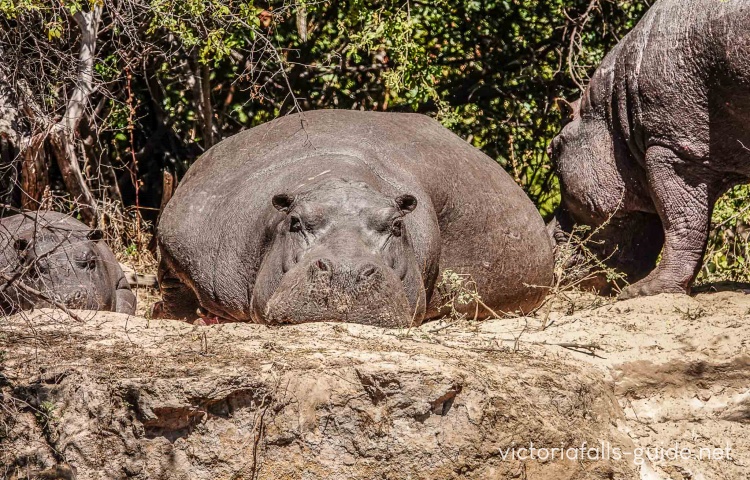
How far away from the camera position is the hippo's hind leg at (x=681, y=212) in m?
8.36

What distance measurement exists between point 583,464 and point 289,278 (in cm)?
195

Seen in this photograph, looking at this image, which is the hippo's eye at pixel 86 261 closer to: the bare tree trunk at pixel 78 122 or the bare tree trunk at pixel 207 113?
the bare tree trunk at pixel 78 122

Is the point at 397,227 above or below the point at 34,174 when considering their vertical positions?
above

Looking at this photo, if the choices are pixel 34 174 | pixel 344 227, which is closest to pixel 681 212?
pixel 344 227

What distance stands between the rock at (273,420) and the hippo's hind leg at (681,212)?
10.6ft

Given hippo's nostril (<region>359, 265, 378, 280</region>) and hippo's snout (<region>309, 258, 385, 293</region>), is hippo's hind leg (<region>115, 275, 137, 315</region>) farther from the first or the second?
hippo's nostril (<region>359, 265, 378, 280</region>)

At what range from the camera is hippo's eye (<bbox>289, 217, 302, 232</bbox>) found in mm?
7039

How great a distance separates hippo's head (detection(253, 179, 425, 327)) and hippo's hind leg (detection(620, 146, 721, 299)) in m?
1.87

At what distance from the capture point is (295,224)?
706 centimetres

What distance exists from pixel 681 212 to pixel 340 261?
9.35 ft

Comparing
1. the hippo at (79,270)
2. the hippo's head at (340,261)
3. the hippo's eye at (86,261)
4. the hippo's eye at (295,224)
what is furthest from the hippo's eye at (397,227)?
the hippo's eye at (86,261)

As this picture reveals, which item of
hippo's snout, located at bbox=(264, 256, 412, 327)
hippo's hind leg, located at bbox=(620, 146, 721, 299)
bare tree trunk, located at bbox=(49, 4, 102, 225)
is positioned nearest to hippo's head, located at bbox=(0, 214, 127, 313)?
bare tree trunk, located at bbox=(49, 4, 102, 225)

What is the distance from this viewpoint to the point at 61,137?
977 cm

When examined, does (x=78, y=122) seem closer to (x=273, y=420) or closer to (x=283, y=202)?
(x=283, y=202)
